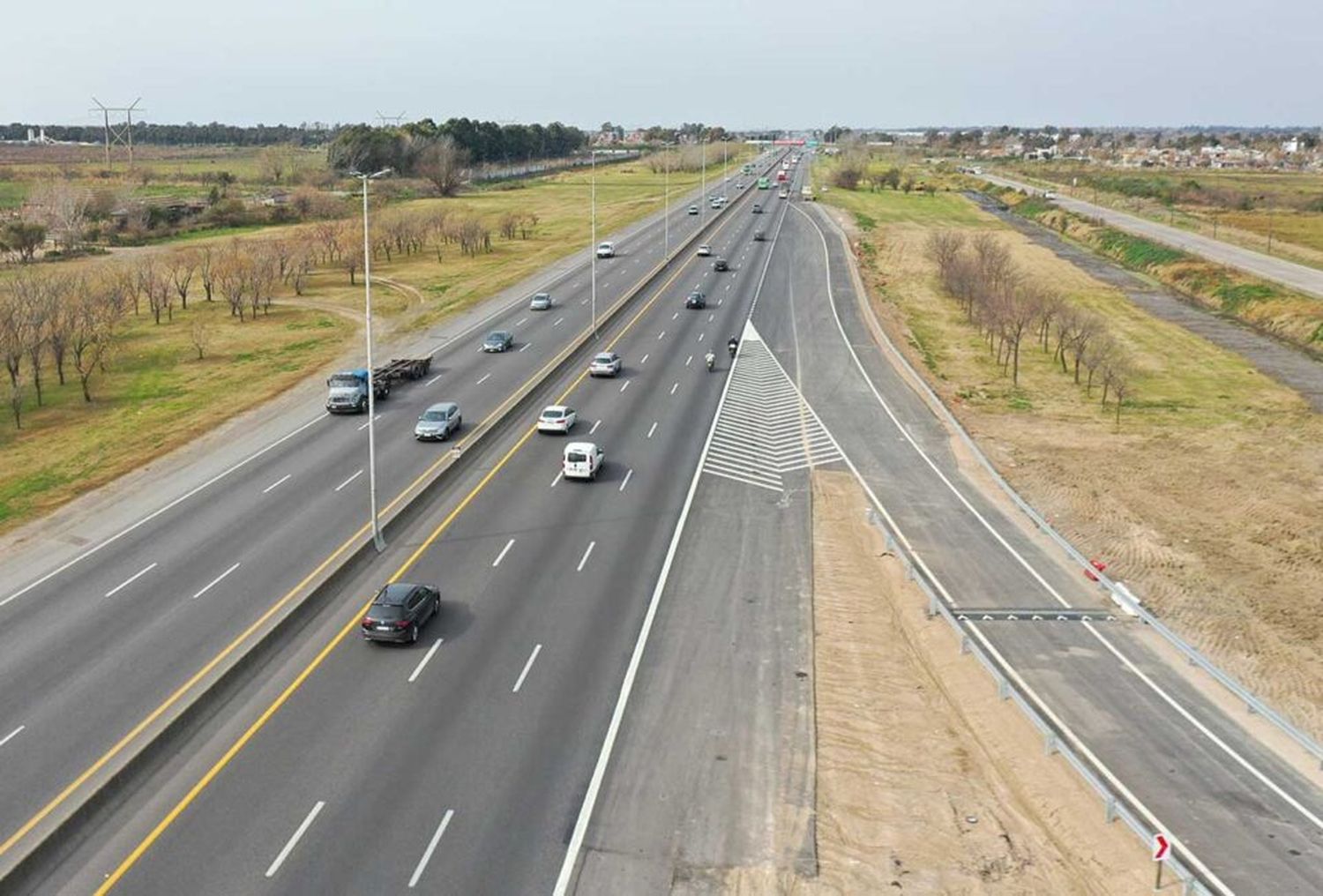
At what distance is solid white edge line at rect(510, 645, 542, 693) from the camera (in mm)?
26891

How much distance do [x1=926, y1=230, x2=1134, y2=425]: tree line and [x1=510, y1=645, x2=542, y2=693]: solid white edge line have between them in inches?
1690

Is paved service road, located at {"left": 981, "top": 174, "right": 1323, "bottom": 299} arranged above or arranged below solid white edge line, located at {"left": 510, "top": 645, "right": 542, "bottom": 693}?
above

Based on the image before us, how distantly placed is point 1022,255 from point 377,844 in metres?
125

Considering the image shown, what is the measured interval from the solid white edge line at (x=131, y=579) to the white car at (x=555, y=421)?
19849mm

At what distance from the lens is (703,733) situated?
25203 millimetres

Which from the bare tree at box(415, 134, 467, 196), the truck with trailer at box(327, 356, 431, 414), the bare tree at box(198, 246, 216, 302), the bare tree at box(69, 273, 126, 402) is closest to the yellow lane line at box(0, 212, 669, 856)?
the truck with trailer at box(327, 356, 431, 414)

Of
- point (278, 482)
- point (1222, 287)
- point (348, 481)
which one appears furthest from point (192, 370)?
point (1222, 287)

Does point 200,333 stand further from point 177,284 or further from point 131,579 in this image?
point 131,579

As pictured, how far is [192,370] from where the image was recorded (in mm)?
66625

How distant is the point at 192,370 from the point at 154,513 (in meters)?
30.2

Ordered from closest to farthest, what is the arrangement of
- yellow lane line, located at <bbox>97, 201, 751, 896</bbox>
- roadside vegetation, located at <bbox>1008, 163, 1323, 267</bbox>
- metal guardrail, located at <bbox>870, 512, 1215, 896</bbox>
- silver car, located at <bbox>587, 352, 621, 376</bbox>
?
metal guardrail, located at <bbox>870, 512, 1215, 896</bbox> → yellow lane line, located at <bbox>97, 201, 751, 896</bbox> → silver car, located at <bbox>587, 352, 621, 376</bbox> → roadside vegetation, located at <bbox>1008, 163, 1323, 267</bbox>

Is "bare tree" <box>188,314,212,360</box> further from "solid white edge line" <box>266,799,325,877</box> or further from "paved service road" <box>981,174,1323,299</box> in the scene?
"paved service road" <box>981,174,1323,299</box>

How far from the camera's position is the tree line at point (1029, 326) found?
67.5 m

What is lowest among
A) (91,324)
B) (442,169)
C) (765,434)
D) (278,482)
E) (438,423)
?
(278,482)
